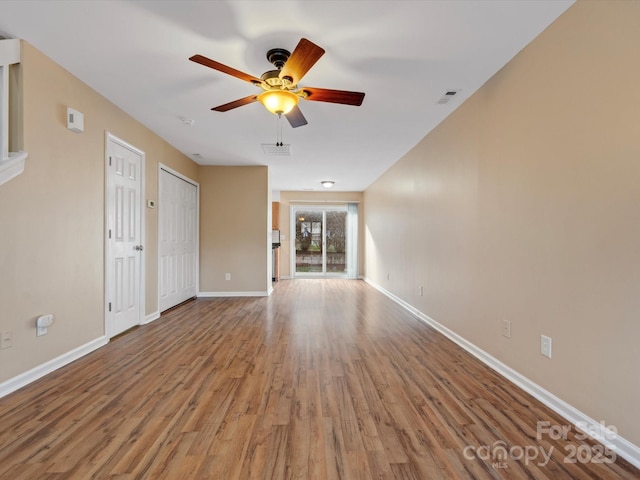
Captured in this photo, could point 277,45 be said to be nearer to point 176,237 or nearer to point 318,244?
point 176,237

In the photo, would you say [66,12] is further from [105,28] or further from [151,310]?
[151,310]

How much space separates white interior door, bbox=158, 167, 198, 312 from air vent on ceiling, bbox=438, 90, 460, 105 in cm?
364

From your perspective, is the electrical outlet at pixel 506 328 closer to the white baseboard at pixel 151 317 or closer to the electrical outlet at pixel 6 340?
the electrical outlet at pixel 6 340

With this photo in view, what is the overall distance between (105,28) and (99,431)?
249cm

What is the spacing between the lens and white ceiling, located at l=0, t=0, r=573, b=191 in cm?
183

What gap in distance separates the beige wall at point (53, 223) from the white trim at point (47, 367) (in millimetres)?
40

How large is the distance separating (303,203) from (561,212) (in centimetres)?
685

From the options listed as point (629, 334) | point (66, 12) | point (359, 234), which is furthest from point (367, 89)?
point (359, 234)

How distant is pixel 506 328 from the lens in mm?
2293

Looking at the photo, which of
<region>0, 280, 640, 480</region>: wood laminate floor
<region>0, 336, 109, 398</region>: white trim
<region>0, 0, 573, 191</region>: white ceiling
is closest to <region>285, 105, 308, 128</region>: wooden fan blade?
<region>0, 0, 573, 191</region>: white ceiling

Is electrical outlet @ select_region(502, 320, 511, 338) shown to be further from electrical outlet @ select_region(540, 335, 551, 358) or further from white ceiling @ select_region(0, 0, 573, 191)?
white ceiling @ select_region(0, 0, 573, 191)

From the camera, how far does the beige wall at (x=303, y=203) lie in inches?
323

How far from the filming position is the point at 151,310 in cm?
388

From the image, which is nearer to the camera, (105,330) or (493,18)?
(493,18)
